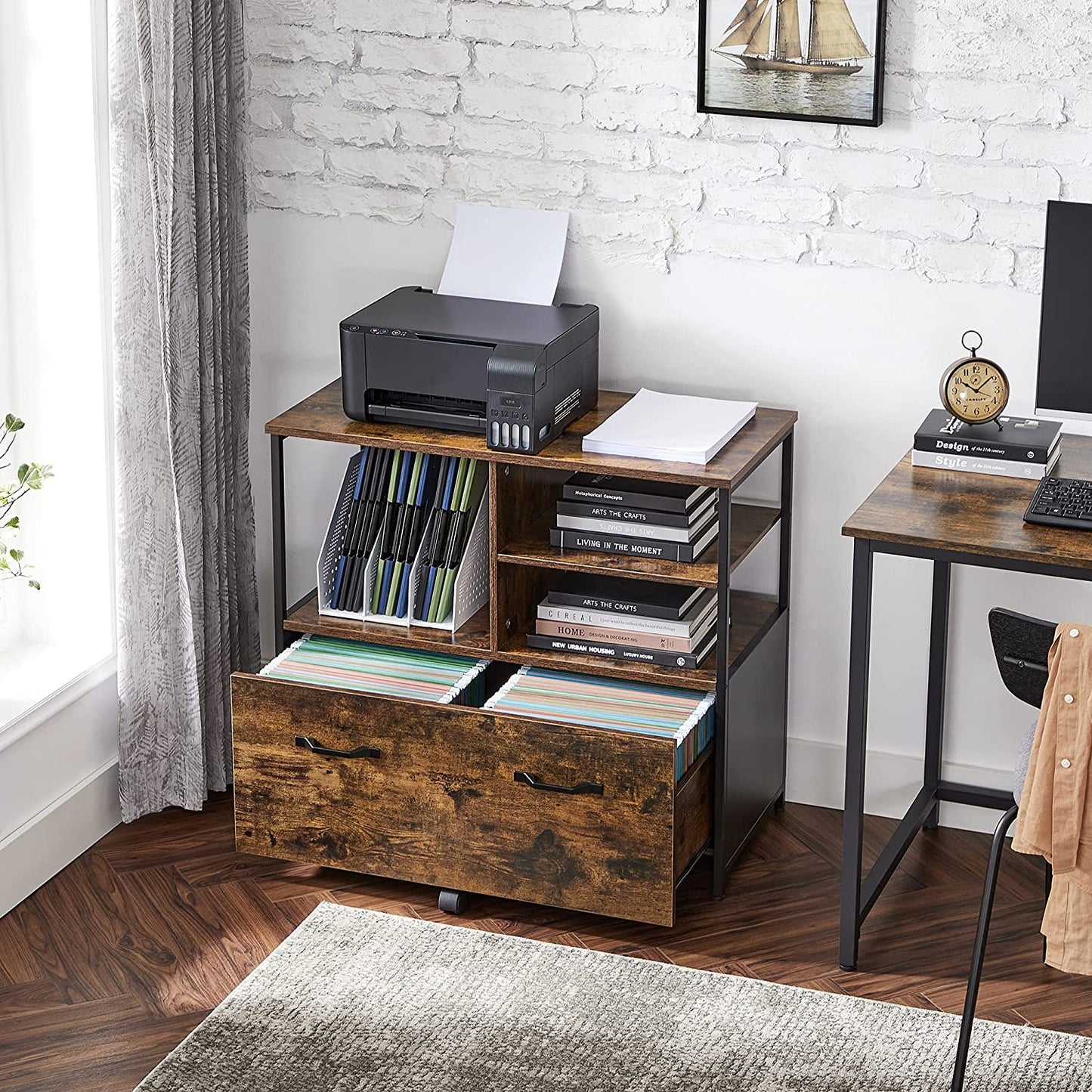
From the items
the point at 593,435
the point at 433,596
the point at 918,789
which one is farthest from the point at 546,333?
the point at 918,789

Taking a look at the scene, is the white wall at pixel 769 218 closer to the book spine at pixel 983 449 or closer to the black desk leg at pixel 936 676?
the black desk leg at pixel 936 676

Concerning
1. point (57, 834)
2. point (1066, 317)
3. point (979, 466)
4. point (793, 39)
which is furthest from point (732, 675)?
point (57, 834)

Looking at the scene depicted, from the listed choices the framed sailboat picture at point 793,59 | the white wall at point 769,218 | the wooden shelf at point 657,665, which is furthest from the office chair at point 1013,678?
the framed sailboat picture at point 793,59

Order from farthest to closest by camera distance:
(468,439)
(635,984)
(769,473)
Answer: (769,473) → (468,439) → (635,984)

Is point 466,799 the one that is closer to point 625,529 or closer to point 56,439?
point 625,529

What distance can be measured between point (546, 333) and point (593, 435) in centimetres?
20

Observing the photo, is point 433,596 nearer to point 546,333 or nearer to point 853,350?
point 546,333

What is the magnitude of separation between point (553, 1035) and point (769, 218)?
1.49 m

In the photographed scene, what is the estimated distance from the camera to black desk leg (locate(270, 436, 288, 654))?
2.99m

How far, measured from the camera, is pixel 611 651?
2951mm

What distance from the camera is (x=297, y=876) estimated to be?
10.0 ft

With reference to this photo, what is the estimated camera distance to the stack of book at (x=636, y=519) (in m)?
2.86

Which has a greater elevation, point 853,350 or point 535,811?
point 853,350

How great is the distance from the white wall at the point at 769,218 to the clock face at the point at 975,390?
0.22m
